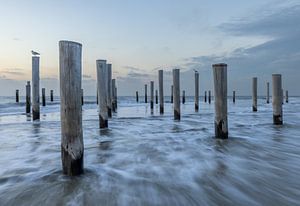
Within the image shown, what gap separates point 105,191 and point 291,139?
17.1 feet

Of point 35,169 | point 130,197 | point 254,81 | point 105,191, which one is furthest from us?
point 254,81

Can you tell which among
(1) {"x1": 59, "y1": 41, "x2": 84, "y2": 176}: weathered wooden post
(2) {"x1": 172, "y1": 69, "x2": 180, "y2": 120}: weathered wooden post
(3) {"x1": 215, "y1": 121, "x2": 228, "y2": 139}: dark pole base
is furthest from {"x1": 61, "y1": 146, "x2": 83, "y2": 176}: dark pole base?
(2) {"x1": 172, "y1": 69, "x2": 180, "y2": 120}: weathered wooden post

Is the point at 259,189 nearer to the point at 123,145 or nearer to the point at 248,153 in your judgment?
the point at 248,153

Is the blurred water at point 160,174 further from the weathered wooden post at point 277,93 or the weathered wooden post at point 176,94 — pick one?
the weathered wooden post at point 176,94

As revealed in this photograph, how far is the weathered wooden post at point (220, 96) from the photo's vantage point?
6.99 metres

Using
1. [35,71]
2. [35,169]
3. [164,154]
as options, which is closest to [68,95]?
[35,169]

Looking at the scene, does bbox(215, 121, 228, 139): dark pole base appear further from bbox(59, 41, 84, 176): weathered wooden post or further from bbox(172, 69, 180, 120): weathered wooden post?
bbox(172, 69, 180, 120): weathered wooden post

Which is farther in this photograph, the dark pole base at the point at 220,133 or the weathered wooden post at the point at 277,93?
the weathered wooden post at the point at 277,93

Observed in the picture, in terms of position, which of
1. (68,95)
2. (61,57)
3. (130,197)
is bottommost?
(130,197)

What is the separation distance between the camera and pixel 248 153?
5.44m

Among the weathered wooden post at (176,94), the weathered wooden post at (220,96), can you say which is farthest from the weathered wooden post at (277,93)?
the weathered wooden post at (176,94)

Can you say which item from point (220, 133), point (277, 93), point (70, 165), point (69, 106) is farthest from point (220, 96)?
point (70, 165)

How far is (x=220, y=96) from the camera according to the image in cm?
700

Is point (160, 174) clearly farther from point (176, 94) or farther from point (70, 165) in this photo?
point (176, 94)
